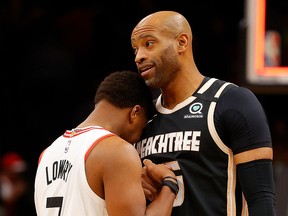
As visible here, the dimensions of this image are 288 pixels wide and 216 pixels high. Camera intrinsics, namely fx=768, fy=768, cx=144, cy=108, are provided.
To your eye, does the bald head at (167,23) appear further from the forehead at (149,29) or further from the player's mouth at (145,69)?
the player's mouth at (145,69)

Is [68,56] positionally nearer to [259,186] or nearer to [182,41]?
[182,41]

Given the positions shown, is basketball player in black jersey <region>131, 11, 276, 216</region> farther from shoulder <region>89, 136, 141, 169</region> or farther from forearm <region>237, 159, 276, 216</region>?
shoulder <region>89, 136, 141, 169</region>

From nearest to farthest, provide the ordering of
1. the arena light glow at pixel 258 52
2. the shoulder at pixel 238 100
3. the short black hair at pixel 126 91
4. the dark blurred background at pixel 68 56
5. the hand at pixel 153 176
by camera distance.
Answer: the shoulder at pixel 238 100, the hand at pixel 153 176, the short black hair at pixel 126 91, the arena light glow at pixel 258 52, the dark blurred background at pixel 68 56

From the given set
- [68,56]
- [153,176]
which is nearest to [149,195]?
[153,176]

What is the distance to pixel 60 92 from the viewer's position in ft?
29.5

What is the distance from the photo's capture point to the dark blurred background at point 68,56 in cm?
883

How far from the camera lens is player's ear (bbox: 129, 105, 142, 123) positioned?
415 centimetres

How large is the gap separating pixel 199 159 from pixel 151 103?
47 cm

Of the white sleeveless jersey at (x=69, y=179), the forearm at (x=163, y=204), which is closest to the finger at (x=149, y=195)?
the forearm at (x=163, y=204)

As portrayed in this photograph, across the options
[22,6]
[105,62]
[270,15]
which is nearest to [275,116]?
[105,62]

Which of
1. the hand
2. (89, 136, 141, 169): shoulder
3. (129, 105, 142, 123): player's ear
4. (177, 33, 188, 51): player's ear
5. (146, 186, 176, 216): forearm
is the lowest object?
(146, 186, 176, 216): forearm

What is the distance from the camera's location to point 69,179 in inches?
155

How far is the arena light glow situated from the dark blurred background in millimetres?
2340

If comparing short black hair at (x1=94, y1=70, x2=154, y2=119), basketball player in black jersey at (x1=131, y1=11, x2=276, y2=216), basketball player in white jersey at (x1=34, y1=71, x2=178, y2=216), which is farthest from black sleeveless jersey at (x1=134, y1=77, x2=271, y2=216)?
short black hair at (x1=94, y1=70, x2=154, y2=119)
